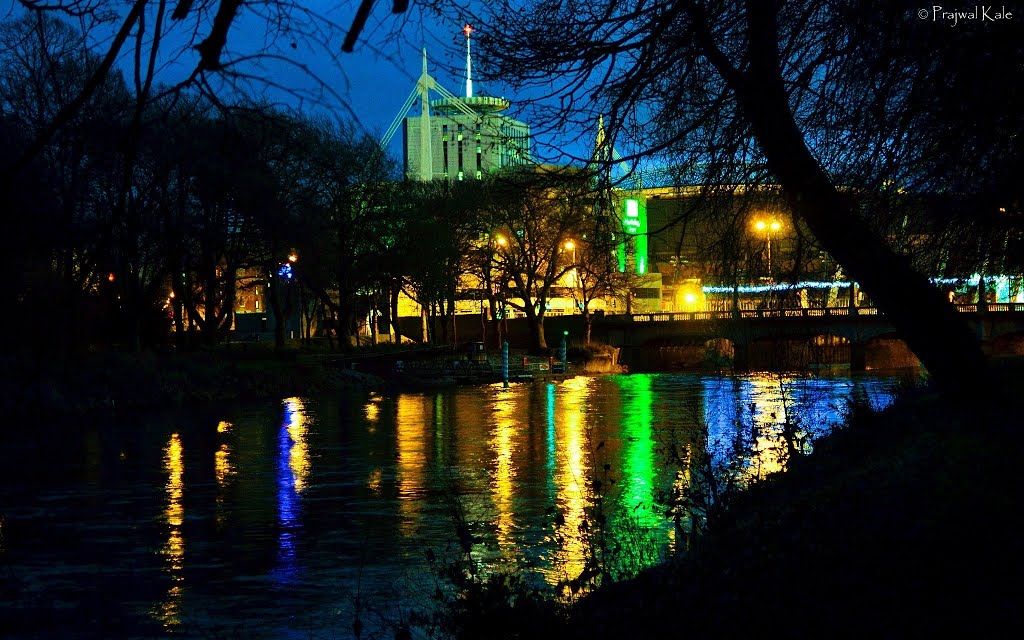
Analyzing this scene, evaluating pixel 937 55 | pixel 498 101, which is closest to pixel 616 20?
pixel 498 101

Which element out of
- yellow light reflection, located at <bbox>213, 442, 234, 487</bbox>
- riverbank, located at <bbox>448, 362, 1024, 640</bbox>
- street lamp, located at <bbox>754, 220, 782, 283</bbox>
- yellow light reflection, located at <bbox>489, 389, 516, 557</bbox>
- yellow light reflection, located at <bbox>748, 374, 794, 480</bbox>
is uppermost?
street lamp, located at <bbox>754, 220, 782, 283</bbox>

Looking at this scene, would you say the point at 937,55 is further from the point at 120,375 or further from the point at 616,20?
the point at 120,375

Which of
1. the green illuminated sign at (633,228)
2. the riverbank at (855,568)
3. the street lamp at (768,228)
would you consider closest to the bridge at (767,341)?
the green illuminated sign at (633,228)

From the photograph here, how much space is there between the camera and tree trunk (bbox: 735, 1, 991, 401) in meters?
12.7

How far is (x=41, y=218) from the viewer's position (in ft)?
33.6

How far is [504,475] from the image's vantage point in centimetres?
2223

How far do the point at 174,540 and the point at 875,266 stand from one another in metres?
9.95

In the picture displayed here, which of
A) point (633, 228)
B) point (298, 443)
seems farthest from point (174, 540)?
point (298, 443)

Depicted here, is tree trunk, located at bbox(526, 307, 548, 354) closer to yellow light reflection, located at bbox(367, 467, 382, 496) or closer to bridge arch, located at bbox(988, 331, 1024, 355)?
bridge arch, located at bbox(988, 331, 1024, 355)

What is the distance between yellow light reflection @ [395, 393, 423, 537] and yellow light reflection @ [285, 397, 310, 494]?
75.1 inches

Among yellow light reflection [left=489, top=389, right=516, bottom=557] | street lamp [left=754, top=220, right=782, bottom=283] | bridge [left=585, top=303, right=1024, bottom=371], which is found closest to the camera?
street lamp [left=754, top=220, right=782, bottom=283]

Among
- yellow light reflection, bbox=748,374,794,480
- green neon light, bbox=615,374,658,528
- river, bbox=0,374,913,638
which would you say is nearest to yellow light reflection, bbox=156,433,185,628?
river, bbox=0,374,913,638

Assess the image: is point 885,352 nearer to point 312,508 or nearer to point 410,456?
point 410,456

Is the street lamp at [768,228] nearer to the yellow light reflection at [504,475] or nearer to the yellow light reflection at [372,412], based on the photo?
the yellow light reflection at [504,475]
